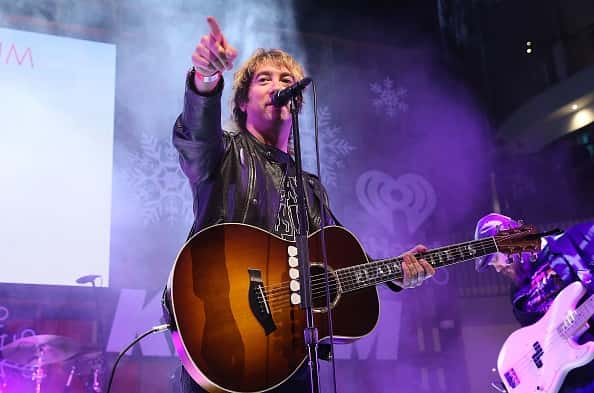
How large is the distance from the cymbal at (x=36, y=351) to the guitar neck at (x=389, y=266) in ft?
8.30

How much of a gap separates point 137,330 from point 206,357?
9.64 feet

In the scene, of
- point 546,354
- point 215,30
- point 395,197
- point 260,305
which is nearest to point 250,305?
point 260,305

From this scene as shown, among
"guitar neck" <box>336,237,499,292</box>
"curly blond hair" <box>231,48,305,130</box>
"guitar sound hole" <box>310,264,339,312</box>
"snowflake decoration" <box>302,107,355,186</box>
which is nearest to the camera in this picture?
"guitar sound hole" <box>310,264,339,312</box>

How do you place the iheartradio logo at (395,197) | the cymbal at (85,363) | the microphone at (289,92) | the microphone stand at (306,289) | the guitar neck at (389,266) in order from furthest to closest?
the iheartradio logo at (395,197) < the cymbal at (85,363) < the guitar neck at (389,266) < the microphone at (289,92) < the microphone stand at (306,289)

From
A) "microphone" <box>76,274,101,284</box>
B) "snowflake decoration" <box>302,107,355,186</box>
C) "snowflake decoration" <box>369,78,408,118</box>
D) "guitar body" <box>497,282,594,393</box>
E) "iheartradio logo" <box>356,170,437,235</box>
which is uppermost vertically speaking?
"snowflake decoration" <box>369,78,408,118</box>

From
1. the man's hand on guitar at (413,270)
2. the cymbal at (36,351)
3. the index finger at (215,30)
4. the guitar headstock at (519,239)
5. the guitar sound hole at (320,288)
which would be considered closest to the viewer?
the index finger at (215,30)

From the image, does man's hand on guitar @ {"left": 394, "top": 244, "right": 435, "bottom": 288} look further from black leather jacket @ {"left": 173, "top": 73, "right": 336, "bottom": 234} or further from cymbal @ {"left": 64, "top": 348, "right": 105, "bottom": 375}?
cymbal @ {"left": 64, "top": 348, "right": 105, "bottom": 375}

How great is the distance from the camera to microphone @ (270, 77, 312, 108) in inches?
75.3

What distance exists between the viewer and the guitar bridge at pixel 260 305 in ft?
6.35

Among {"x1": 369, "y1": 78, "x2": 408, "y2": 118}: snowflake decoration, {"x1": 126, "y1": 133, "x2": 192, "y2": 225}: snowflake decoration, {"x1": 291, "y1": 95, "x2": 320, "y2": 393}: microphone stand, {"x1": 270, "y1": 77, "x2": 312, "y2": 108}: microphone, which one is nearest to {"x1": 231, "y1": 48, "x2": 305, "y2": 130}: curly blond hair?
{"x1": 270, "y1": 77, "x2": 312, "y2": 108}: microphone

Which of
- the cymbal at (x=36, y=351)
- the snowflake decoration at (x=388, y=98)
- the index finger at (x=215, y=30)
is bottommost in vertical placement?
the cymbal at (x=36, y=351)

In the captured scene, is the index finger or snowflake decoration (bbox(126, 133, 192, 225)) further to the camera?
snowflake decoration (bbox(126, 133, 192, 225))

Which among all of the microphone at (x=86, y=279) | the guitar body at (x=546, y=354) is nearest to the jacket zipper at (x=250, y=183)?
the guitar body at (x=546, y=354)

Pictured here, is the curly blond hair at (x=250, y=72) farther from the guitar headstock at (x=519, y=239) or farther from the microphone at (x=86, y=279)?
the microphone at (x=86, y=279)
